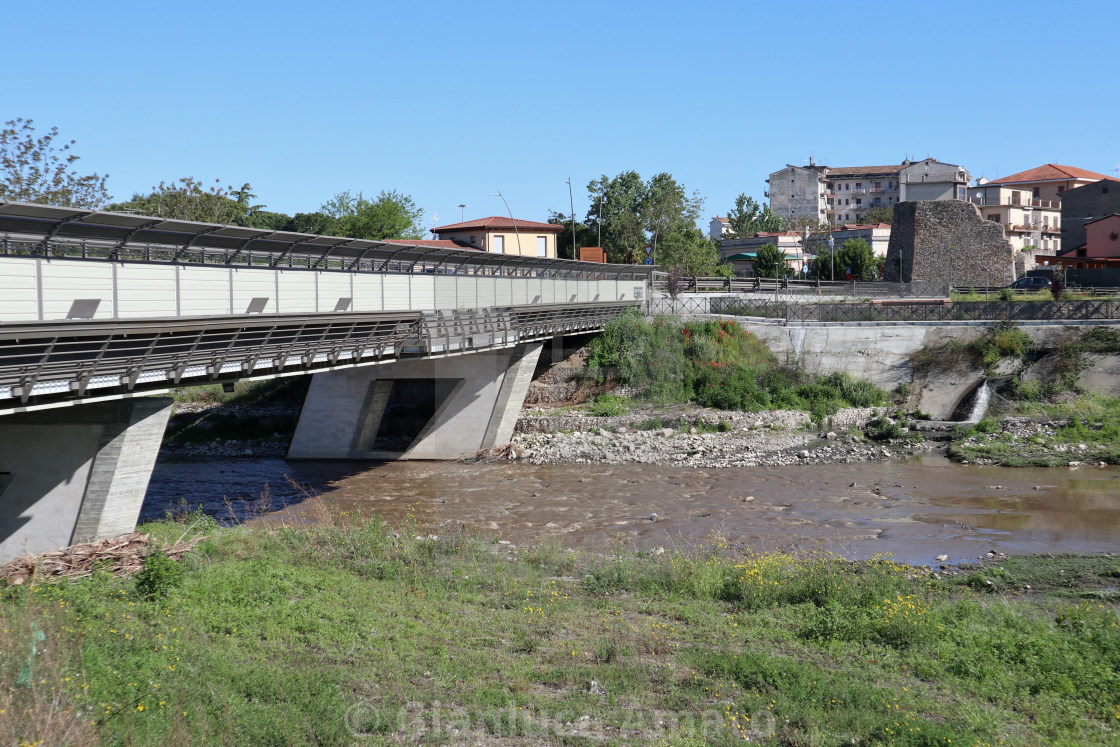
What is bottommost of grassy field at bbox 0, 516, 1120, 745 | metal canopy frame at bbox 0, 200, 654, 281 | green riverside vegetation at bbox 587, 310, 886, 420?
grassy field at bbox 0, 516, 1120, 745

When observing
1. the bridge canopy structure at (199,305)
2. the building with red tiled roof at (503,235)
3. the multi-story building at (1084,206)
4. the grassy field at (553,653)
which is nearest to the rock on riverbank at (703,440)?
the bridge canopy structure at (199,305)

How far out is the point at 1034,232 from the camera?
8981cm

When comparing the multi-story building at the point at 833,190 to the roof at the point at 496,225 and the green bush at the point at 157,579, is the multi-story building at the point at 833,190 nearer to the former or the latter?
the roof at the point at 496,225

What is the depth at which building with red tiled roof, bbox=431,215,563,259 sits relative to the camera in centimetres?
5756

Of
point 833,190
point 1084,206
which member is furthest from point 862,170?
point 1084,206

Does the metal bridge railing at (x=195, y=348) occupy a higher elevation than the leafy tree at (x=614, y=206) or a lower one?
lower

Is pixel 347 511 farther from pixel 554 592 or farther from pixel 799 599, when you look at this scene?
pixel 799 599

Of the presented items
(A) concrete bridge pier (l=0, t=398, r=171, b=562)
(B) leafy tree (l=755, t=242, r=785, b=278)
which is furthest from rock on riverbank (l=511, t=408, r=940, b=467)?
(B) leafy tree (l=755, t=242, r=785, b=278)

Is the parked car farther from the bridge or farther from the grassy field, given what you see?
the grassy field

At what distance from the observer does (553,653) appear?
11766 mm

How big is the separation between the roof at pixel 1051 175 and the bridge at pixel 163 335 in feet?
287

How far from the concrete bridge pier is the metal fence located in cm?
3301

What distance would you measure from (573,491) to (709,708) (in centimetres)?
1729

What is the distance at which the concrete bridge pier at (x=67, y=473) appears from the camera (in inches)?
643
